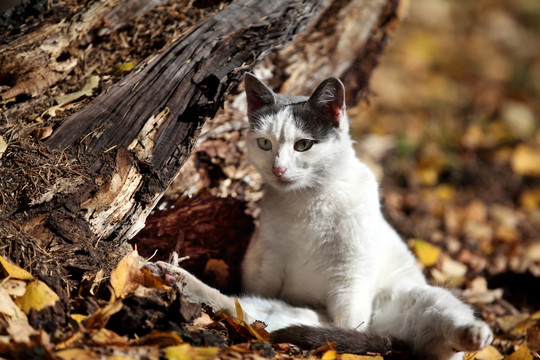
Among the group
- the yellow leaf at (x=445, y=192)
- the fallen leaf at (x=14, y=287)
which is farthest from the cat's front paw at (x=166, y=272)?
the yellow leaf at (x=445, y=192)

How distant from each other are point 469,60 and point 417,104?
5.82 feet

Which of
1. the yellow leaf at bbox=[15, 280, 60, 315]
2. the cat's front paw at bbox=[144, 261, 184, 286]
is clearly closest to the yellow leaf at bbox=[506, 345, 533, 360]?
the cat's front paw at bbox=[144, 261, 184, 286]

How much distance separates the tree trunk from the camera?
87.7 inches

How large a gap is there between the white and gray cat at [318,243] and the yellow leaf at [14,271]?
25.7 inches

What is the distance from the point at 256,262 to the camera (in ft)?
9.97

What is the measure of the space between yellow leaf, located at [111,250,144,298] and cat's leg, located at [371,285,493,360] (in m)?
1.43

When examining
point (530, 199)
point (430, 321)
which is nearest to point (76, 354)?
point (430, 321)

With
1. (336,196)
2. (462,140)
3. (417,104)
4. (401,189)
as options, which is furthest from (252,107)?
(417,104)

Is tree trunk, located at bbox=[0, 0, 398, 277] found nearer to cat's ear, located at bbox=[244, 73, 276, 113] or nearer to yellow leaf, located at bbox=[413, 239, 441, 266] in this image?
cat's ear, located at bbox=[244, 73, 276, 113]

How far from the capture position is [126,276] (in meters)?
2.21

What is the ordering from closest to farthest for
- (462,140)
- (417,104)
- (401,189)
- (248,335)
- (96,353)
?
(96,353), (248,335), (401,189), (462,140), (417,104)

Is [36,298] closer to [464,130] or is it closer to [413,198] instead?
[413,198]

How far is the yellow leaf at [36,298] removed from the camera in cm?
190

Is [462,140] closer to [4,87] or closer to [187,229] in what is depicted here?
[187,229]
